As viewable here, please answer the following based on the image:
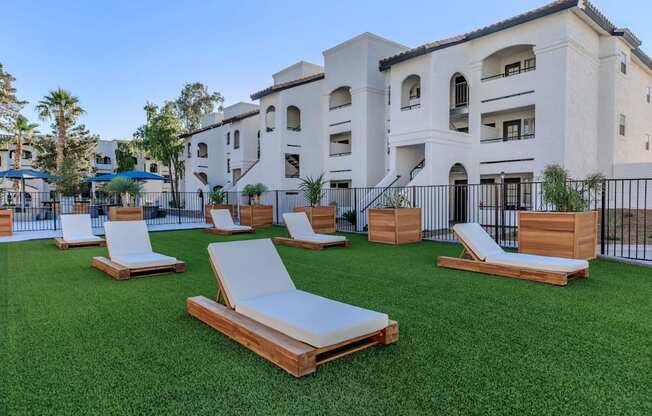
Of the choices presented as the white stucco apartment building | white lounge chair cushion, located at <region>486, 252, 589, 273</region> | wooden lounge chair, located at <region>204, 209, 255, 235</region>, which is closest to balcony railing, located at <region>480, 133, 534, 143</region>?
the white stucco apartment building

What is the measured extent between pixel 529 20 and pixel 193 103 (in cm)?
3494

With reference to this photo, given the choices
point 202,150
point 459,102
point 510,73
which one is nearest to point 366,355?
point 459,102

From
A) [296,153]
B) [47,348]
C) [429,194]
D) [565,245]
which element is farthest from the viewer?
[296,153]

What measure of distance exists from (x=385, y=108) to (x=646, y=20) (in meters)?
12.3

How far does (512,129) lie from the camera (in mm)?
18562

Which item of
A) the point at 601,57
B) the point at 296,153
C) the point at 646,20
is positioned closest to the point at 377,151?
the point at 296,153

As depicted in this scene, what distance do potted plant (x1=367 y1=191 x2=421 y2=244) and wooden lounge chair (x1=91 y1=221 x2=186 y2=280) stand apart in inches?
249

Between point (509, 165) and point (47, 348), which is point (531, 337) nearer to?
point (47, 348)

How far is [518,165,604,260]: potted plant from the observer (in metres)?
7.95

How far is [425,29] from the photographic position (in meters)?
22.0

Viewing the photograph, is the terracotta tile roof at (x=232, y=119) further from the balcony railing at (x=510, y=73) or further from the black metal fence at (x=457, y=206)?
the balcony railing at (x=510, y=73)

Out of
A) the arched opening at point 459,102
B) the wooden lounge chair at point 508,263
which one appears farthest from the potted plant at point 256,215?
the wooden lounge chair at point 508,263

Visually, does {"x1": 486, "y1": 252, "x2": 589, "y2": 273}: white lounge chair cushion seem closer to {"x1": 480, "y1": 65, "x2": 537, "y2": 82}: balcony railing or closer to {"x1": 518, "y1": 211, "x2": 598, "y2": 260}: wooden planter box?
{"x1": 518, "y1": 211, "x2": 598, "y2": 260}: wooden planter box

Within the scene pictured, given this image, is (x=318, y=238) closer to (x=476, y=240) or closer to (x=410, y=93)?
(x=476, y=240)
